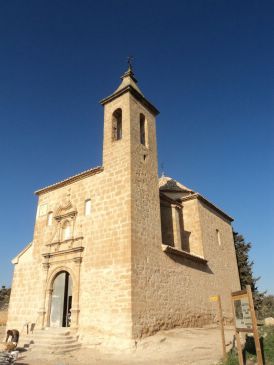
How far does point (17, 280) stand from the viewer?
14.4 metres

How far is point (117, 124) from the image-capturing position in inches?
588

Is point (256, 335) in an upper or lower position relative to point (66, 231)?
lower

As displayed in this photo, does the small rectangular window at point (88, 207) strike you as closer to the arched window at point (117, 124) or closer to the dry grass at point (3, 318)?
the arched window at point (117, 124)

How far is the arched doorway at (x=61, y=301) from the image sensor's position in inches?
488

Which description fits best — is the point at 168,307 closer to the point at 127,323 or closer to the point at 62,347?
the point at 127,323

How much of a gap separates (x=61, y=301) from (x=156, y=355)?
16.3 ft

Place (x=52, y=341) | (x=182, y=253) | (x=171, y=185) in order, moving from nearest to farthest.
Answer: (x=52, y=341) < (x=182, y=253) < (x=171, y=185)

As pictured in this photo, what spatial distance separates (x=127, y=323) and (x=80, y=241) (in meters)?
4.00

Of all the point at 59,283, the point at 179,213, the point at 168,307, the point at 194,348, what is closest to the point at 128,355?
the point at 194,348

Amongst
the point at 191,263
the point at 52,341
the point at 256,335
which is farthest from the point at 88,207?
the point at 256,335

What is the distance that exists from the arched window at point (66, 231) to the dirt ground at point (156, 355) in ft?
15.5

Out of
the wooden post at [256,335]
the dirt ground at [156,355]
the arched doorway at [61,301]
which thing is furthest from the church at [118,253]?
the wooden post at [256,335]

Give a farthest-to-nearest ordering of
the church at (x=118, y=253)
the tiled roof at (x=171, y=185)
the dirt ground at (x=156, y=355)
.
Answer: the tiled roof at (x=171, y=185), the church at (x=118, y=253), the dirt ground at (x=156, y=355)

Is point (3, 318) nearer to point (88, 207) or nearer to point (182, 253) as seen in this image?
point (88, 207)
